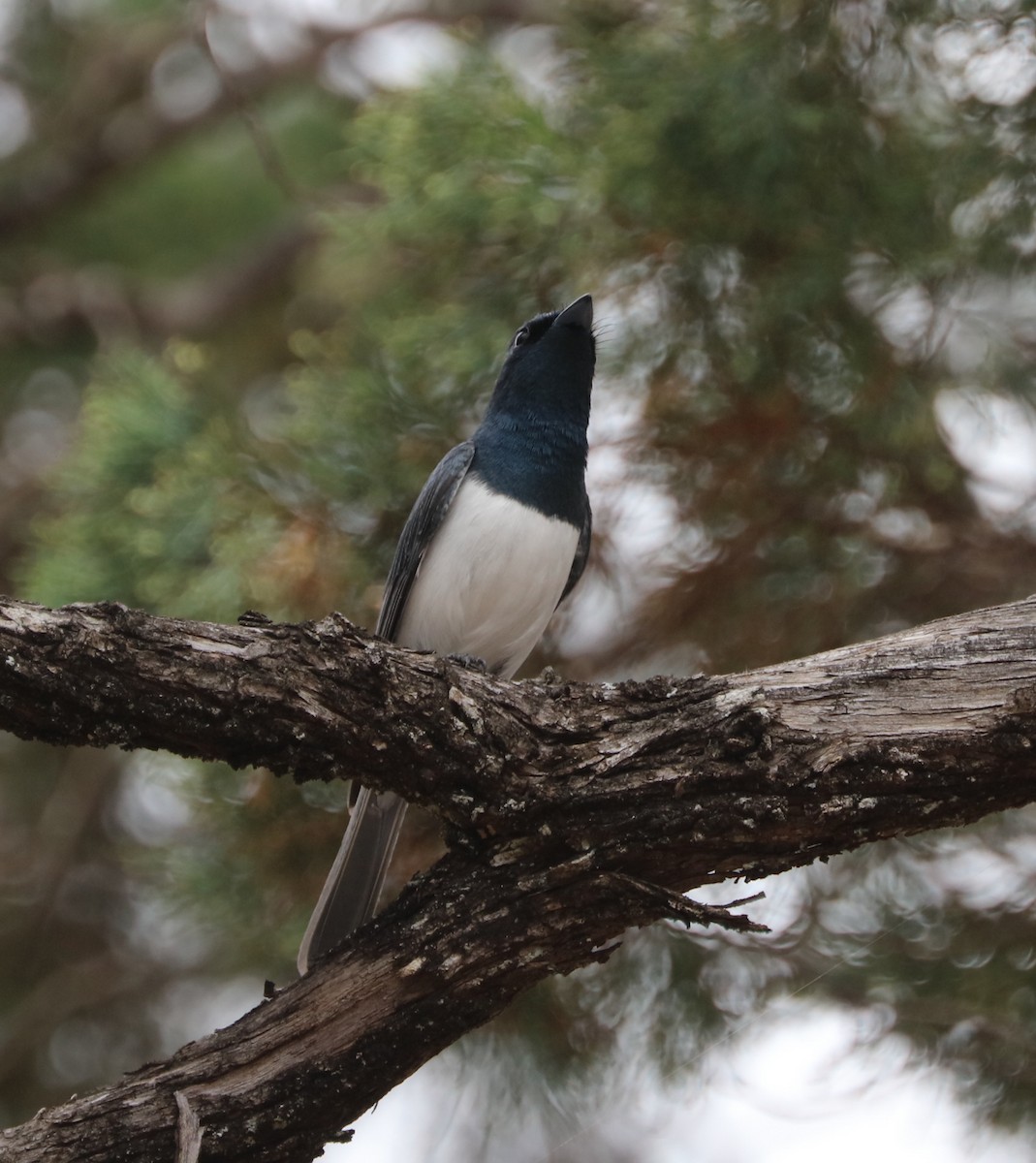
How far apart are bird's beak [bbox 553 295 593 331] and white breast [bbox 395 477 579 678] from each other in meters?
0.46

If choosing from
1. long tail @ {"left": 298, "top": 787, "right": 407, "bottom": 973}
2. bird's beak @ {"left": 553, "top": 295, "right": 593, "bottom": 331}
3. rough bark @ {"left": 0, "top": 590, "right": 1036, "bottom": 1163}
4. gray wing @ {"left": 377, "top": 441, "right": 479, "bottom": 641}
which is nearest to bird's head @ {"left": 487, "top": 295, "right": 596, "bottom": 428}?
bird's beak @ {"left": 553, "top": 295, "right": 593, "bottom": 331}

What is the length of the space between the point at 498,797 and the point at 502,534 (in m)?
1.17

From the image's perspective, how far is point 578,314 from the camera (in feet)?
11.5

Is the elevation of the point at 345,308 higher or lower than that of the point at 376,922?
higher

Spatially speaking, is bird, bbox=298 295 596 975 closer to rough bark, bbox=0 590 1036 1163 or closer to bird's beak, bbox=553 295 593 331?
bird's beak, bbox=553 295 593 331

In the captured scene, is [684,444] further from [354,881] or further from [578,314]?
[354,881]

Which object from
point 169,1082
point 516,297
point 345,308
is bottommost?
point 169,1082

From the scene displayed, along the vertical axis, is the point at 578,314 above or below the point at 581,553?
above

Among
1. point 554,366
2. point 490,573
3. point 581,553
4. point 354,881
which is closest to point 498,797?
point 354,881

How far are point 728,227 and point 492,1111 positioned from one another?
2307 millimetres

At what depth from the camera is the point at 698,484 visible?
376 centimetres

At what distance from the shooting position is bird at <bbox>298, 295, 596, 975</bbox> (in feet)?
10.9

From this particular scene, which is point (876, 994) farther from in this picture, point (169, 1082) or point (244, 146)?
point (244, 146)

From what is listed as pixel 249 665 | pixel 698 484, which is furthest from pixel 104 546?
pixel 249 665
